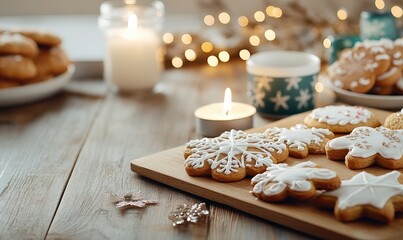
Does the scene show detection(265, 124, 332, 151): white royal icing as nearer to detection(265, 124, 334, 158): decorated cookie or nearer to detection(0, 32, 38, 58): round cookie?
detection(265, 124, 334, 158): decorated cookie

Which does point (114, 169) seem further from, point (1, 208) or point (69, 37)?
point (69, 37)

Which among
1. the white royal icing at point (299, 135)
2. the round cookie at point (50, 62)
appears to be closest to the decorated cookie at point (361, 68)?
the white royal icing at point (299, 135)

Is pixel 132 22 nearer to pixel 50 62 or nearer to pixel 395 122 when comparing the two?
pixel 50 62

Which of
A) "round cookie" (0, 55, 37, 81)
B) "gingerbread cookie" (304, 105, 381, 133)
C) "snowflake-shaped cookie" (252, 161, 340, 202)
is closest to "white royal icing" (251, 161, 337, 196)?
"snowflake-shaped cookie" (252, 161, 340, 202)

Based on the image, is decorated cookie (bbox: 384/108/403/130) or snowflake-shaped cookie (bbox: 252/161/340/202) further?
decorated cookie (bbox: 384/108/403/130)

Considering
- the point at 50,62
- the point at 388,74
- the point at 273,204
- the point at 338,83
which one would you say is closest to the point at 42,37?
the point at 50,62

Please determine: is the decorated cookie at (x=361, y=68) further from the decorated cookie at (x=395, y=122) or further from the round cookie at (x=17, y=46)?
the round cookie at (x=17, y=46)

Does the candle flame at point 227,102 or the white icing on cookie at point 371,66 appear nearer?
the candle flame at point 227,102
